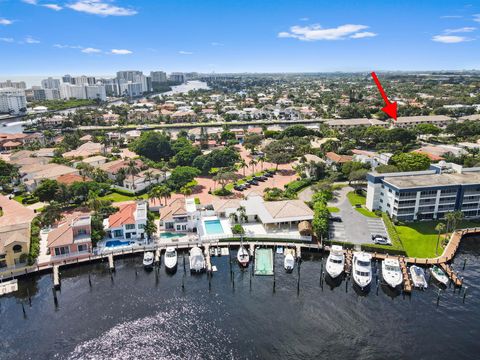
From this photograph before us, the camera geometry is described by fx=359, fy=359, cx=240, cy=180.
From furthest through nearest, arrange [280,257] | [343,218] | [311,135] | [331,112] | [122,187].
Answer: [331,112]
[311,135]
[122,187]
[343,218]
[280,257]

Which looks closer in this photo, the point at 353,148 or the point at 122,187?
the point at 122,187

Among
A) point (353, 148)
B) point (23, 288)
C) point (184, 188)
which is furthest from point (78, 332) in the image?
point (353, 148)

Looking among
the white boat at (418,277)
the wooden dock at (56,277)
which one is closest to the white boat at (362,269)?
the white boat at (418,277)

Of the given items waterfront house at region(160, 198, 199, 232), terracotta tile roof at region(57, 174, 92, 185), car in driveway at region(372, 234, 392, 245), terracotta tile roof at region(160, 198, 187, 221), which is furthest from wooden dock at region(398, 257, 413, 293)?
terracotta tile roof at region(57, 174, 92, 185)

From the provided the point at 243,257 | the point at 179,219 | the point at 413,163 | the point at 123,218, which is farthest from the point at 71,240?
the point at 413,163

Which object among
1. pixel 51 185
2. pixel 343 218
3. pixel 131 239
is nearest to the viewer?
pixel 131 239

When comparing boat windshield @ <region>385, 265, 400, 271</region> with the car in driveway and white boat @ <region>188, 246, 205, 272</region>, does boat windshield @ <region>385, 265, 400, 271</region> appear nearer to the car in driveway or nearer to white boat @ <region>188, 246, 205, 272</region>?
the car in driveway

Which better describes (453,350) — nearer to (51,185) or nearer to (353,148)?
(51,185)
